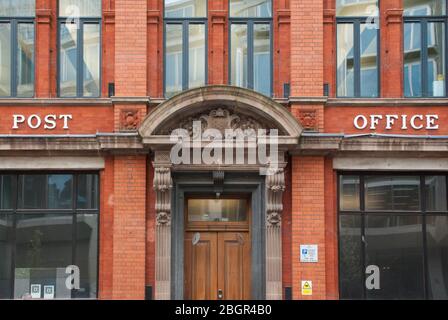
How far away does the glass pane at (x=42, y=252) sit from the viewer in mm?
15016

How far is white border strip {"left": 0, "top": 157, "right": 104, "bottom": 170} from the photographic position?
15.0m

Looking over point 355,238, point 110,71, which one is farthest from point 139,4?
point 355,238

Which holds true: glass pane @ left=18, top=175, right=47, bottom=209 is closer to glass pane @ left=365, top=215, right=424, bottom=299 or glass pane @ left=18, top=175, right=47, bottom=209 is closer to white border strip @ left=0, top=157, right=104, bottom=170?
white border strip @ left=0, top=157, right=104, bottom=170

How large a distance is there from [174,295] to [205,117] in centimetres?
340

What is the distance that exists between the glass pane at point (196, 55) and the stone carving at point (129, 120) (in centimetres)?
127

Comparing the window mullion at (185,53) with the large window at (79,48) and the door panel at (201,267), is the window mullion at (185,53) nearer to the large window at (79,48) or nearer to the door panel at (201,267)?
the large window at (79,48)

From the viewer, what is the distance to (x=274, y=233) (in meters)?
14.7

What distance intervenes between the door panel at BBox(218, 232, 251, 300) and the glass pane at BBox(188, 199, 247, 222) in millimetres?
334

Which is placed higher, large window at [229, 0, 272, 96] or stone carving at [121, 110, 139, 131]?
large window at [229, 0, 272, 96]

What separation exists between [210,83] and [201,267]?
3.57 m

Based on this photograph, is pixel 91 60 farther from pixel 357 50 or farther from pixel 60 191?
pixel 357 50

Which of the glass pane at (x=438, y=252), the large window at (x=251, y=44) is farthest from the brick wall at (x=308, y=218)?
the glass pane at (x=438, y=252)

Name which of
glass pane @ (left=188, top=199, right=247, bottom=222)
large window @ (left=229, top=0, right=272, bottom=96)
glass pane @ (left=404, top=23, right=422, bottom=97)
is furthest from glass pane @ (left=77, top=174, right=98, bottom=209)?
glass pane @ (left=404, top=23, right=422, bottom=97)

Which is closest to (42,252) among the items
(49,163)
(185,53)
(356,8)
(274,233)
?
(49,163)
